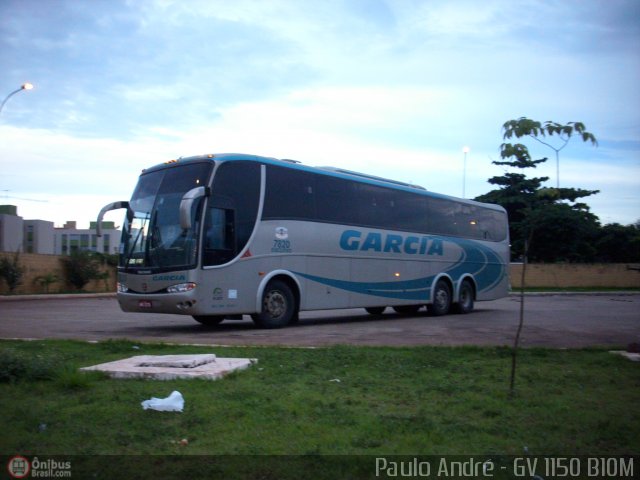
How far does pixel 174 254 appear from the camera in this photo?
487 inches

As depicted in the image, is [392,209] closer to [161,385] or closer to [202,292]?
[202,292]

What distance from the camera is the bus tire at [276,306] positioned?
13.7 m

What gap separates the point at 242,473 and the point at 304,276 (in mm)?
10657

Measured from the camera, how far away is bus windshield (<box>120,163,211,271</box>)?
1234cm

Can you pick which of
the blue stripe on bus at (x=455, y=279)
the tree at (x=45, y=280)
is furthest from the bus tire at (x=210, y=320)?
the tree at (x=45, y=280)

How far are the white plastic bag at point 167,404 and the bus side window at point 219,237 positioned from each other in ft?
23.0

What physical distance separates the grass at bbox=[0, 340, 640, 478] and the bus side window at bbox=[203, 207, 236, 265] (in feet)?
15.4

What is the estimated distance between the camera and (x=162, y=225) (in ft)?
41.5

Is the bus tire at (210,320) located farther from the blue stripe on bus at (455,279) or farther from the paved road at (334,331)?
the blue stripe on bus at (455,279)

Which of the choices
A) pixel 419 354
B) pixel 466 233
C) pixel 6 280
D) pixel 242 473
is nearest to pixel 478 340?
pixel 419 354

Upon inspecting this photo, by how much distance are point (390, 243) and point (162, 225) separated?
710 cm

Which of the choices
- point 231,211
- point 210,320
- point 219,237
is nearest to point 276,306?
point 210,320

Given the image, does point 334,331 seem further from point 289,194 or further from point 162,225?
point 162,225

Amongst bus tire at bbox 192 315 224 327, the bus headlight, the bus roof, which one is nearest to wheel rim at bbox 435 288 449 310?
the bus roof
